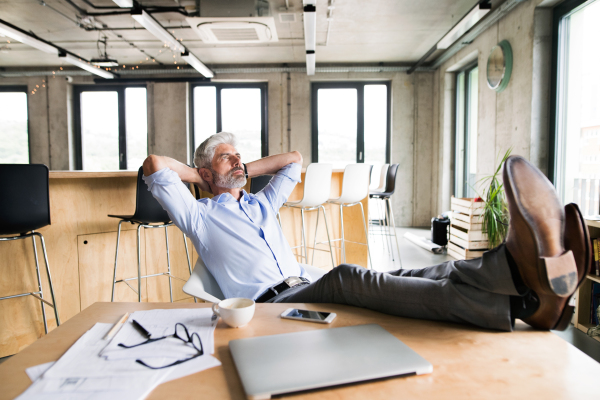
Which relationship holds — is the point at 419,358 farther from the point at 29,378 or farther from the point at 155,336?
the point at 29,378

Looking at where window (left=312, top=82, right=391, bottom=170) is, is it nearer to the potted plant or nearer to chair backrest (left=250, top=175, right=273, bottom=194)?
the potted plant

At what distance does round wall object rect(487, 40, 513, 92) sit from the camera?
4289mm

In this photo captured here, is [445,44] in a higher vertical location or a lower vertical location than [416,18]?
lower

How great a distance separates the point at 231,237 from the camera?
1.56 metres

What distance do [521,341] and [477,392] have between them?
26 cm

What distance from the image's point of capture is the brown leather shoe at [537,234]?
778 mm

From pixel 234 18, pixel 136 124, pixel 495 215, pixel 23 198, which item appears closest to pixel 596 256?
pixel 495 215

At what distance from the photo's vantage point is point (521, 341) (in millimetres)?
812

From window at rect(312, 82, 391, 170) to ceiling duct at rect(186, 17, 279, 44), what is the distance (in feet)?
8.66

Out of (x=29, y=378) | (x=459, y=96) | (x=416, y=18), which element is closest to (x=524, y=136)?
(x=416, y=18)

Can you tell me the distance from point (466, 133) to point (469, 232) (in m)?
2.84

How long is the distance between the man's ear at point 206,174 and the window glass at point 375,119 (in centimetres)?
578

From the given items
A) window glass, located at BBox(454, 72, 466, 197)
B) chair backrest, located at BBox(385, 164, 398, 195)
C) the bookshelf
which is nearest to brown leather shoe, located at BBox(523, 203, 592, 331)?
the bookshelf

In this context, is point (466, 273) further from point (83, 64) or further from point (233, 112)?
point (233, 112)
